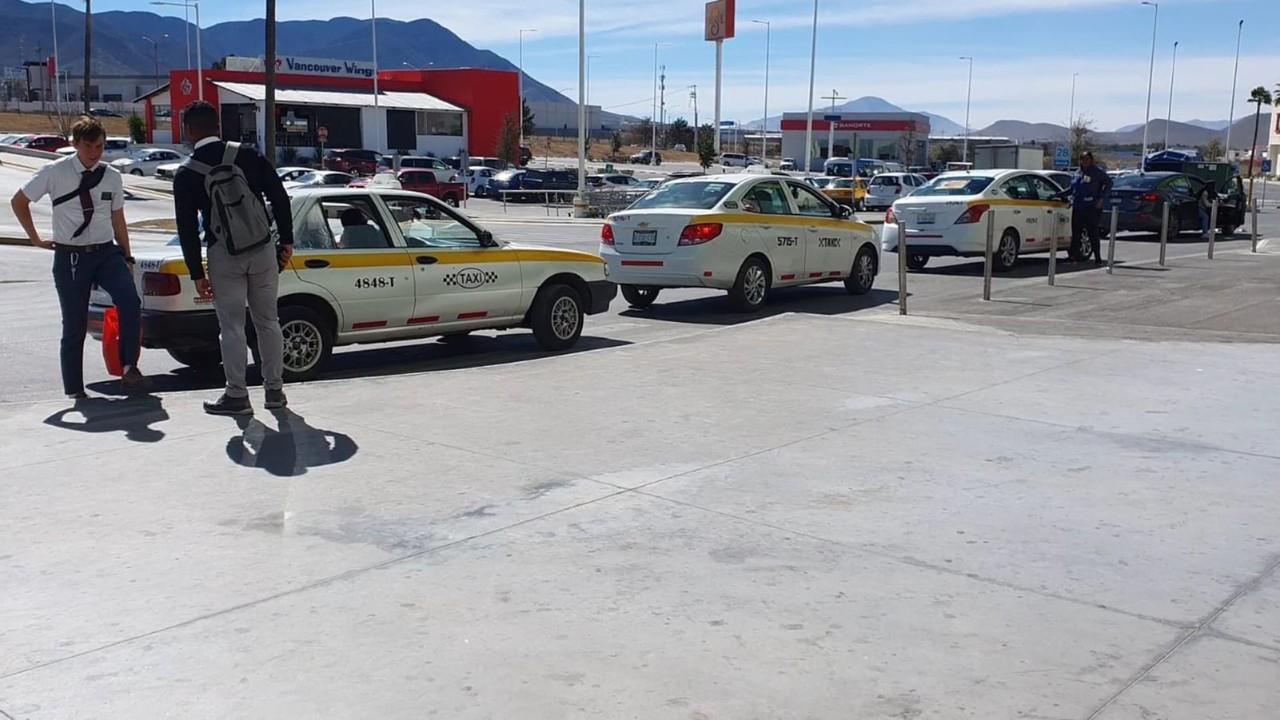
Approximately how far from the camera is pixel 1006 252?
20078 millimetres

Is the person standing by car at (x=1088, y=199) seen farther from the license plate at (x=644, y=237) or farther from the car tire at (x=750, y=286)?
the license plate at (x=644, y=237)

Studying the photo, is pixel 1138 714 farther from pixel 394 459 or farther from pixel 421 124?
pixel 421 124

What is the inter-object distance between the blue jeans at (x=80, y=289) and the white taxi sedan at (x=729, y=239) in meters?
6.88

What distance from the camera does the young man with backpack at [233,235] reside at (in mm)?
7496

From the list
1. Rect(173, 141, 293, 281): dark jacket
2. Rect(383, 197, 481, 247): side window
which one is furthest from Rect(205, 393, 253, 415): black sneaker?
Rect(383, 197, 481, 247): side window

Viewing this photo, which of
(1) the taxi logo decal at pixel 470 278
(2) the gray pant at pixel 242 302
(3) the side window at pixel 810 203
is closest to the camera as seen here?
(2) the gray pant at pixel 242 302

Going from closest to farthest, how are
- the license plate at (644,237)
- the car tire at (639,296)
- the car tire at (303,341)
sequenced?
the car tire at (303,341) → the license plate at (644,237) → the car tire at (639,296)

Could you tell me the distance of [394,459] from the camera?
22.3 ft

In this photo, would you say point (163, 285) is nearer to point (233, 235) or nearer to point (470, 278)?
point (233, 235)

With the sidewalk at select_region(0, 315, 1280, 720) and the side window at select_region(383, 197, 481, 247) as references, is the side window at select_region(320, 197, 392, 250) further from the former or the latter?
the sidewalk at select_region(0, 315, 1280, 720)

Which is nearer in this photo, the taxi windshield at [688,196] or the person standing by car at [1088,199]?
the taxi windshield at [688,196]

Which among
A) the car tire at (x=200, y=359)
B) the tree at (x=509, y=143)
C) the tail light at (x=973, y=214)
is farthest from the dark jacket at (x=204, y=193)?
the tree at (x=509, y=143)

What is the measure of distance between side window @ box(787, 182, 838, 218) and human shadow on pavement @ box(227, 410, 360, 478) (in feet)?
29.9

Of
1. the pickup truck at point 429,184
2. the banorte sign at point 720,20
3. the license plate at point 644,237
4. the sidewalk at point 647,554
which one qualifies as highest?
the banorte sign at point 720,20
